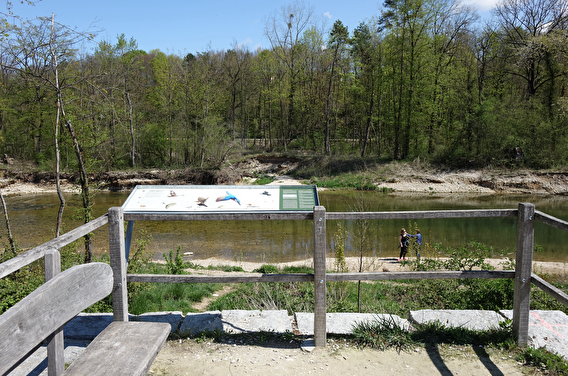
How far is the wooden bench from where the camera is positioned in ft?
5.66

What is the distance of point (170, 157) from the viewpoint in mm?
37250

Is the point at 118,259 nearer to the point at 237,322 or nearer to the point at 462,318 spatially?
the point at 237,322

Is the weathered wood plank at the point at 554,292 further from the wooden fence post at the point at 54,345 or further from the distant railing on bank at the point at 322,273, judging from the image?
the wooden fence post at the point at 54,345

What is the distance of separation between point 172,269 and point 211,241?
802cm

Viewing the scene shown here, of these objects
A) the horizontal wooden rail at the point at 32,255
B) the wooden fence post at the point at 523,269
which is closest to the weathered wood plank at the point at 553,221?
the wooden fence post at the point at 523,269

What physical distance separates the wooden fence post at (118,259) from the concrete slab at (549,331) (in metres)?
3.93

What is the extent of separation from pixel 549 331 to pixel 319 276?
247 centimetres

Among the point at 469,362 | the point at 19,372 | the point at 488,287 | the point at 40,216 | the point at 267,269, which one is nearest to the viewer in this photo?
the point at 19,372

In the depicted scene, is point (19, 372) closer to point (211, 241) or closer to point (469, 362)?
point (469, 362)

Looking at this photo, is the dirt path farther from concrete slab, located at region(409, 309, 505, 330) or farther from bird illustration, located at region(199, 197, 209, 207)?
bird illustration, located at region(199, 197, 209, 207)

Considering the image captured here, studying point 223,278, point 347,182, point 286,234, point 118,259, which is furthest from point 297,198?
point 347,182

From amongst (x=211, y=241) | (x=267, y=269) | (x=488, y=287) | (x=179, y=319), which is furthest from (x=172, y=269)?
(x=211, y=241)

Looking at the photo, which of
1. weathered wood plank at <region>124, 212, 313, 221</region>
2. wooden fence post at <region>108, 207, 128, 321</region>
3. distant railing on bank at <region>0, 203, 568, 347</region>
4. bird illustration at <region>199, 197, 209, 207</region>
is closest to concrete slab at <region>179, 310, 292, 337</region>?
distant railing on bank at <region>0, 203, 568, 347</region>

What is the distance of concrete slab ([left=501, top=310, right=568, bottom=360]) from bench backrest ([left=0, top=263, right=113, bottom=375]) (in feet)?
13.0
